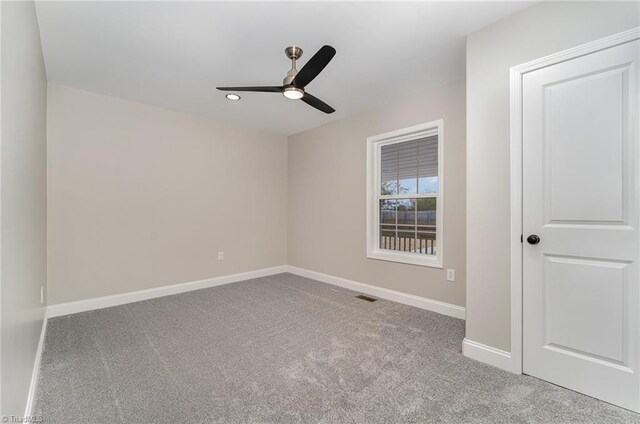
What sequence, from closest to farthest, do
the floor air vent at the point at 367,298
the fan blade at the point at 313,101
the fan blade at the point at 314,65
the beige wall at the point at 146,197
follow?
the fan blade at the point at 314,65 < the fan blade at the point at 313,101 < the beige wall at the point at 146,197 < the floor air vent at the point at 367,298

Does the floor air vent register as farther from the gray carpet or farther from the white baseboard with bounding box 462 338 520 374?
the white baseboard with bounding box 462 338 520 374

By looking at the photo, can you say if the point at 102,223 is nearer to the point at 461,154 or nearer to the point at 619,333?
the point at 461,154

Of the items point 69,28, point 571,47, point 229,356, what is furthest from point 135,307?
point 571,47

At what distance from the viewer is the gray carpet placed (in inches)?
63.0

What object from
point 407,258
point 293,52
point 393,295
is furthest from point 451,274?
point 293,52

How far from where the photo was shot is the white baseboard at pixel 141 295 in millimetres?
3117

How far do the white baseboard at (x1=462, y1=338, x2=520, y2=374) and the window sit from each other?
42.1 inches

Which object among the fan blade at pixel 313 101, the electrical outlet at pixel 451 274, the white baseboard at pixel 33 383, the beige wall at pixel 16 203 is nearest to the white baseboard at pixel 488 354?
the electrical outlet at pixel 451 274

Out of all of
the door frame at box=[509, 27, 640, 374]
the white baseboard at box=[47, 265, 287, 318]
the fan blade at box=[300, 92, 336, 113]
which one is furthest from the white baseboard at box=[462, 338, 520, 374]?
the white baseboard at box=[47, 265, 287, 318]

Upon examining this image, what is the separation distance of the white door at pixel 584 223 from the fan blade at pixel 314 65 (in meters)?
1.34

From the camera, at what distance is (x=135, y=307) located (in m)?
3.35

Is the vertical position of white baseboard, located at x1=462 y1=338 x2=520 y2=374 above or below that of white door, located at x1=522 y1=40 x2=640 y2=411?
below

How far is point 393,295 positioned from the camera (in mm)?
3576

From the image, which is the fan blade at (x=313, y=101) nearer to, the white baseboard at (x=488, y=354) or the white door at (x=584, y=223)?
the white door at (x=584, y=223)
